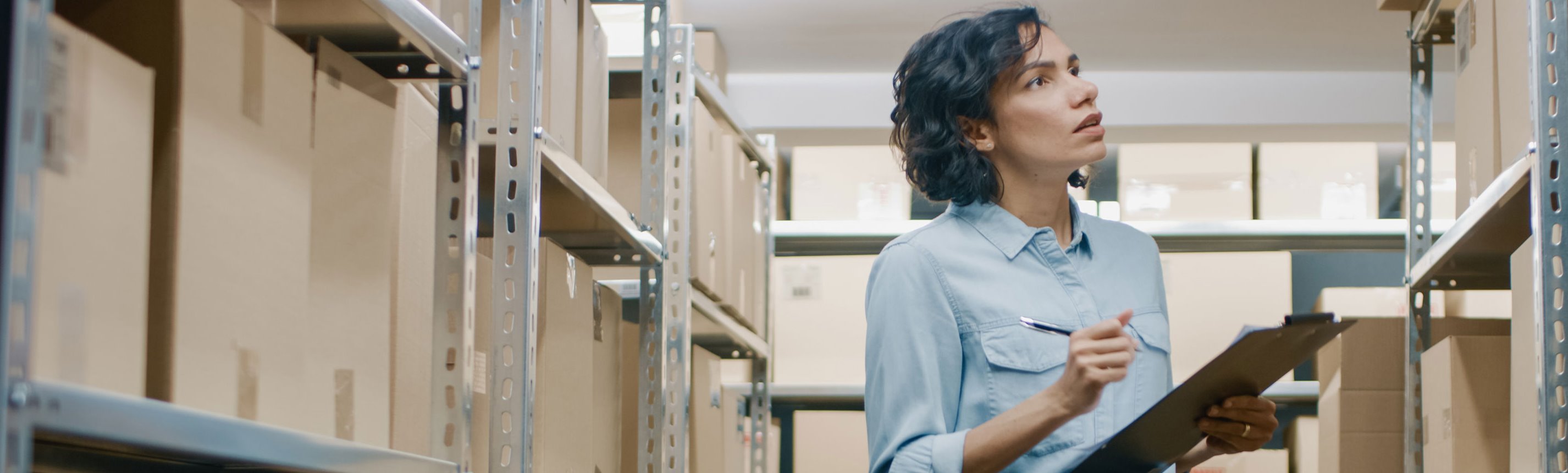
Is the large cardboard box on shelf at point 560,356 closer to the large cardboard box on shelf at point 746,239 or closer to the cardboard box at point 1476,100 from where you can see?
the large cardboard box on shelf at point 746,239

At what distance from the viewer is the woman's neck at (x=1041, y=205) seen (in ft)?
5.19

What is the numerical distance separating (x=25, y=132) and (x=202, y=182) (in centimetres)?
22

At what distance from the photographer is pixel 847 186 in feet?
11.4

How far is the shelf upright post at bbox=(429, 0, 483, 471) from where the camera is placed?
1210 millimetres

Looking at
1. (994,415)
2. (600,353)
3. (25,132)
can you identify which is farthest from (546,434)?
(25,132)

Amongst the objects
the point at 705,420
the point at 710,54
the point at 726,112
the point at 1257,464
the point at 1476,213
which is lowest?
the point at 1257,464

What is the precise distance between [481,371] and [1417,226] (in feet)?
5.26

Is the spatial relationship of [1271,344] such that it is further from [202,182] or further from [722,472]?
[722,472]

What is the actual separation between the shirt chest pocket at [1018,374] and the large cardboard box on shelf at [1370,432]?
125 cm

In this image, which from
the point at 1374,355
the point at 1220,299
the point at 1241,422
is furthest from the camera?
the point at 1220,299

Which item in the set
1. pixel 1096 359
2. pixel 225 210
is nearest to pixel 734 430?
pixel 1096 359

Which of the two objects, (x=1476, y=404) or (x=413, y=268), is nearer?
(x=413, y=268)

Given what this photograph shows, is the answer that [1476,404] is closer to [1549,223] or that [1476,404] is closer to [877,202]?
[1549,223]

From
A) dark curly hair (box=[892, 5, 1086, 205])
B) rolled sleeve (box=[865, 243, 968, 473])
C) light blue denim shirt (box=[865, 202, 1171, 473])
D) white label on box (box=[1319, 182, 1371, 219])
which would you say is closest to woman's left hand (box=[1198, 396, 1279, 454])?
light blue denim shirt (box=[865, 202, 1171, 473])
